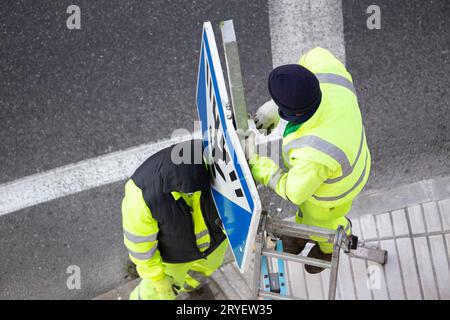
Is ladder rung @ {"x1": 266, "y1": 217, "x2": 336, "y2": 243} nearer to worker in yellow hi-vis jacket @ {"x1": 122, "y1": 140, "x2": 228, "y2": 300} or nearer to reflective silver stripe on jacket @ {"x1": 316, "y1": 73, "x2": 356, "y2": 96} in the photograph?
worker in yellow hi-vis jacket @ {"x1": 122, "y1": 140, "x2": 228, "y2": 300}

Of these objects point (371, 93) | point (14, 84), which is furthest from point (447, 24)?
point (14, 84)

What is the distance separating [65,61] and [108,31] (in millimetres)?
470

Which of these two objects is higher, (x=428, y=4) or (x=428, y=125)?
(x=428, y=4)

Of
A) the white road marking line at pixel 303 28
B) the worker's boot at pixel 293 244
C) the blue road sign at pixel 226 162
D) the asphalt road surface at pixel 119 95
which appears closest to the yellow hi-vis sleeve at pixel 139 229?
the blue road sign at pixel 226 162

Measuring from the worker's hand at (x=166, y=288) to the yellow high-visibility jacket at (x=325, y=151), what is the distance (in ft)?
3.77

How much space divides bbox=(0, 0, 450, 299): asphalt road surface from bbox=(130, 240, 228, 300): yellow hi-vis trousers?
775mm

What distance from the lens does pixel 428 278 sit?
12.7 ft

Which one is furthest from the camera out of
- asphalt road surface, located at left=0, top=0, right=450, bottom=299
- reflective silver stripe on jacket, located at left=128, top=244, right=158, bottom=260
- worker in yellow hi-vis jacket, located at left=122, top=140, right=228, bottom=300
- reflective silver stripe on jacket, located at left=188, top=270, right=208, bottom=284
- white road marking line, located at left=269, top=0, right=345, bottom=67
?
white road marking line, located at left=269, top=0, right=345, bottom=67

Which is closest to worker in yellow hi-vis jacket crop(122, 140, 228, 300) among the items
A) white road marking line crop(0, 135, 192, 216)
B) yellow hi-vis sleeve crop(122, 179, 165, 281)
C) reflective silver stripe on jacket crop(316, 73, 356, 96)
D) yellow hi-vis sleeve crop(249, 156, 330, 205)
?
yellow hi-vis sleeve crop(122, 179, 165, 281)

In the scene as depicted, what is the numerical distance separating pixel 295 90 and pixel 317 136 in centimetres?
31

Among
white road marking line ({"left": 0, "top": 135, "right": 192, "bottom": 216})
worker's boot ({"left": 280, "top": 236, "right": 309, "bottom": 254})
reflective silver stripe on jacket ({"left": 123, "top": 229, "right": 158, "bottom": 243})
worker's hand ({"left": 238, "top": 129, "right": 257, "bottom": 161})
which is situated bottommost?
worker's boot ({"left": 280, "top": 236, "right": 309, "bottom": 254})

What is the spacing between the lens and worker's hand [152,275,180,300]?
368cm

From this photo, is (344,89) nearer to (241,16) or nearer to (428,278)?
(428,278)

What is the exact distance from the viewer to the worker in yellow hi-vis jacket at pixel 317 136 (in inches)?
110
